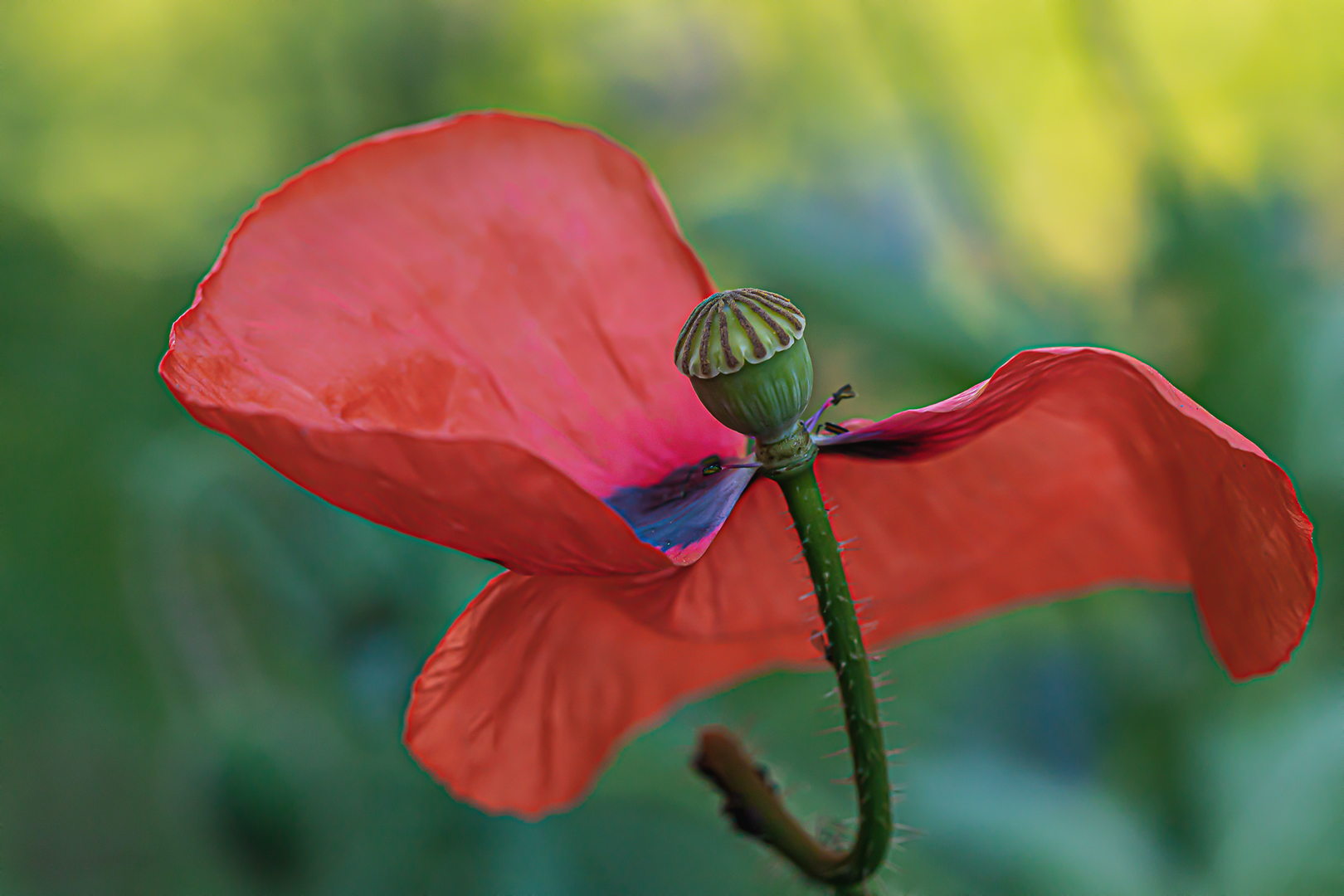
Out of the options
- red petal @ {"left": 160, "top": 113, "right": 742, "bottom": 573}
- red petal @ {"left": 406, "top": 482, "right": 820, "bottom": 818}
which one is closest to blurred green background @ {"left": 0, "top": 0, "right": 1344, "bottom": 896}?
red petal @ {"left": 406, "top": 482, "right": 820, "bottom": 818}

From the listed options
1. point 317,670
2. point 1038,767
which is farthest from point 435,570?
point 1038,767

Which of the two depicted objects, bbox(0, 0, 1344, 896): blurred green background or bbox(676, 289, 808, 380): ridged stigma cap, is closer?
bbox(676, 289, 808, 380): ridged stigma cap

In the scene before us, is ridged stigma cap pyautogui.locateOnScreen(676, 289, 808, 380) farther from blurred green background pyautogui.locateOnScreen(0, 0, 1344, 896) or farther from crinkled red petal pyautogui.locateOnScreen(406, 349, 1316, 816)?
blurred green background pyautogui.locateOnScreen(0, 0, 1344, 896)

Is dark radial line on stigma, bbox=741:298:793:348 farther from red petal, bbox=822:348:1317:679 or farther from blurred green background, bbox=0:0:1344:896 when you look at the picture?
blurred green background, bbox=0:0:1344:896

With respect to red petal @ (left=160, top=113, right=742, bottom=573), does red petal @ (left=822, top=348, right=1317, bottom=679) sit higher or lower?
lower

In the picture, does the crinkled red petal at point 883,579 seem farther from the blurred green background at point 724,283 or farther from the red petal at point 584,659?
the blurred green background at point 724,283

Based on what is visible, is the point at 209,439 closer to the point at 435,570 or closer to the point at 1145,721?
the point at 435,570
